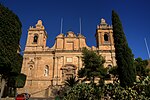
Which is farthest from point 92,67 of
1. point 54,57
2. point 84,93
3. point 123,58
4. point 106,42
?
point 106,42

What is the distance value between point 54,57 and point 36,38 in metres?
6.20

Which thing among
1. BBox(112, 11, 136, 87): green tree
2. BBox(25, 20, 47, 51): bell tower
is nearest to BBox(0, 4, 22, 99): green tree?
BBox(112, 11, 136, 87): green tree

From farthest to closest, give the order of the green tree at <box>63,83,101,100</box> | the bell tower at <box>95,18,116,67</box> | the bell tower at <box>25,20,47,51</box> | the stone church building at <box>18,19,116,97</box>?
the bell tower at <box>25,20,47,51</box> < the bell tower at <box>95,18,116,67</box> < the stone church building at <box>18,19,116,97</box> < the green tree at <box>63,83,101,100</box>

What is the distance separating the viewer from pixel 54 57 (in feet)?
106

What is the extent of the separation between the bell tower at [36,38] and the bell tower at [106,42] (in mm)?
11664

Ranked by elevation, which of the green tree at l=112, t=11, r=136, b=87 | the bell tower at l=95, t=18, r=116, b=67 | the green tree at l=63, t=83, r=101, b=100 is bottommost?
the green tree at l=63, t=83, r=101, b=100

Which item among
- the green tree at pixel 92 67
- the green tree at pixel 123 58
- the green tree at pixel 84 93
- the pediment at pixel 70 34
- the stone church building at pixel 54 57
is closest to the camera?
the green tree at pixel 84 93

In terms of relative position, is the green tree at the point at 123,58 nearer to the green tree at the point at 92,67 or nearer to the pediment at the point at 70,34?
the green tree at the point at 92,67

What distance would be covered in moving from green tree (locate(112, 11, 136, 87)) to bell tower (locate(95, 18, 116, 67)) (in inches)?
655

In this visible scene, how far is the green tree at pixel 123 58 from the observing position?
12.8m

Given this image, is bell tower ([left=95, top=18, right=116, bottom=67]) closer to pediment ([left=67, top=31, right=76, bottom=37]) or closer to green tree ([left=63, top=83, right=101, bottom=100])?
pediment ([left=67, top=31, right=76, bottom=37])

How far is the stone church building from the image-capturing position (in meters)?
30.1

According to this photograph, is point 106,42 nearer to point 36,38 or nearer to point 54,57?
point 54,57

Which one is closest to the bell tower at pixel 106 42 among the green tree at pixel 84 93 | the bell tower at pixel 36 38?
the bell tower at pixel 36 38
